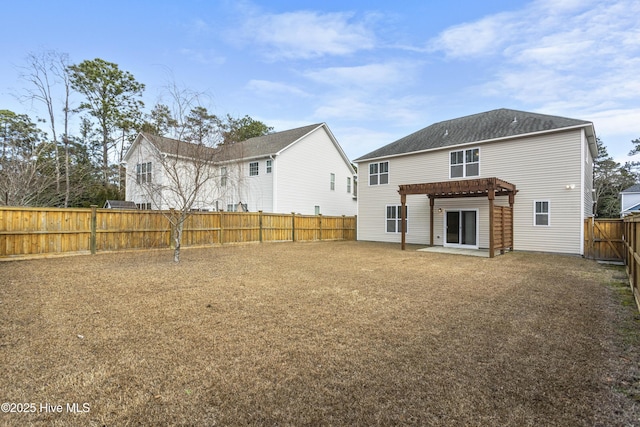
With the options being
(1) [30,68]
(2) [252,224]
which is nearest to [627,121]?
(2) [252,224]

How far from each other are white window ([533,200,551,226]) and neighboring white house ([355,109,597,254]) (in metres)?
0.03

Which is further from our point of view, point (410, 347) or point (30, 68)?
point (30, 68)

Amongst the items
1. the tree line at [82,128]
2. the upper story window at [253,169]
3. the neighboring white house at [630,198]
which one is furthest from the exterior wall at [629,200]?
the tree line at [82,128]

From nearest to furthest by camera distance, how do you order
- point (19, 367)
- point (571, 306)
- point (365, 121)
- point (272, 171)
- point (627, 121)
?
1. point (19, 367)
2. point (571, 306)
3. point (272, 171)
4. point (627, 121)
5. point (365, 121)

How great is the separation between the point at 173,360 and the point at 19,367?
53.2 inches

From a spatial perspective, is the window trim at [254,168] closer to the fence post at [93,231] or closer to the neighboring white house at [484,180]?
the neighboring white house at [484,180]

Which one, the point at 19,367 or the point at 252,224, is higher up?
the point at 252,224

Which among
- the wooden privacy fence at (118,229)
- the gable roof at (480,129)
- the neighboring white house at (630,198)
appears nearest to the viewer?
the wooden privacy fence at (118,229)

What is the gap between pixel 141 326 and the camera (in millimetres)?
3912

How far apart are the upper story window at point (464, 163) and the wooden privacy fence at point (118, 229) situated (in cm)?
847

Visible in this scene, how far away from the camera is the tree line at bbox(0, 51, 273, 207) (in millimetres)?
8891

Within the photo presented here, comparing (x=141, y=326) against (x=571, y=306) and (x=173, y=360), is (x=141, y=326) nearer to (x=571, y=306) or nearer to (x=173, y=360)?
(x=173, y=360)

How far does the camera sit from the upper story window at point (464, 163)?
1397cm

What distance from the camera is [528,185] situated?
41.1 feet
